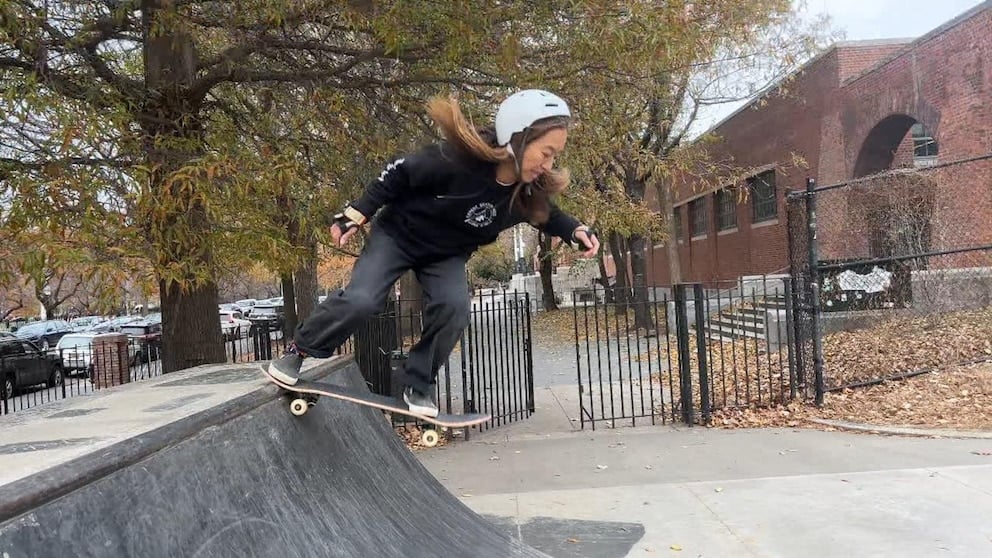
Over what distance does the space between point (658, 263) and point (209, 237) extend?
120ft

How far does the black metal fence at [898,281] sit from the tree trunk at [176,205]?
21.1ft

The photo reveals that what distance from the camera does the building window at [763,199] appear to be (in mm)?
22784

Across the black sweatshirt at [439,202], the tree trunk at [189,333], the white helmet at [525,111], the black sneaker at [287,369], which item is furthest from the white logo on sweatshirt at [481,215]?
the tree trunk at [189,333]

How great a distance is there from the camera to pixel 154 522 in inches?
80.0

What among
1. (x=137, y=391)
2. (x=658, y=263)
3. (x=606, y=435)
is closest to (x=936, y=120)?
(x=606, y=435)

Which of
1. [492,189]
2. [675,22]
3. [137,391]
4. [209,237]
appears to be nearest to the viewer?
[492,189]

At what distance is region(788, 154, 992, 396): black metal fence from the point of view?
8.17 meters

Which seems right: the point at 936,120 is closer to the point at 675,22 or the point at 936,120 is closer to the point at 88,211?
the point at 675,22

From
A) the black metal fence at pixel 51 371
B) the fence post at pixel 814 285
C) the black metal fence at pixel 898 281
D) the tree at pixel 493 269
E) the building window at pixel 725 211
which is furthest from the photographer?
the tree at pixel 493 269

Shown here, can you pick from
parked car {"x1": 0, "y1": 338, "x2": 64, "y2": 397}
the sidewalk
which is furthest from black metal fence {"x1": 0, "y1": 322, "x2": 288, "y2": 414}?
the sidewalk

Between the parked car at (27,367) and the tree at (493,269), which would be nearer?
the parked car at (27,367)

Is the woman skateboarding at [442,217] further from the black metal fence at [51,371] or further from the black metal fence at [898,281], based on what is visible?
the black metal fence at [51,371]

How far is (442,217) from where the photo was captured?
3.18 metres

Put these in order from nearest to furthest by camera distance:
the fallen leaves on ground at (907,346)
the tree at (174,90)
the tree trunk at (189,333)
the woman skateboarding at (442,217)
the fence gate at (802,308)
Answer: the woman skateboarding at (442,217) < the tree at (174,90) < the tree trunk at (189,333) < the fence gate at (802,308) < the fallen leaves on ground at (907,346)
